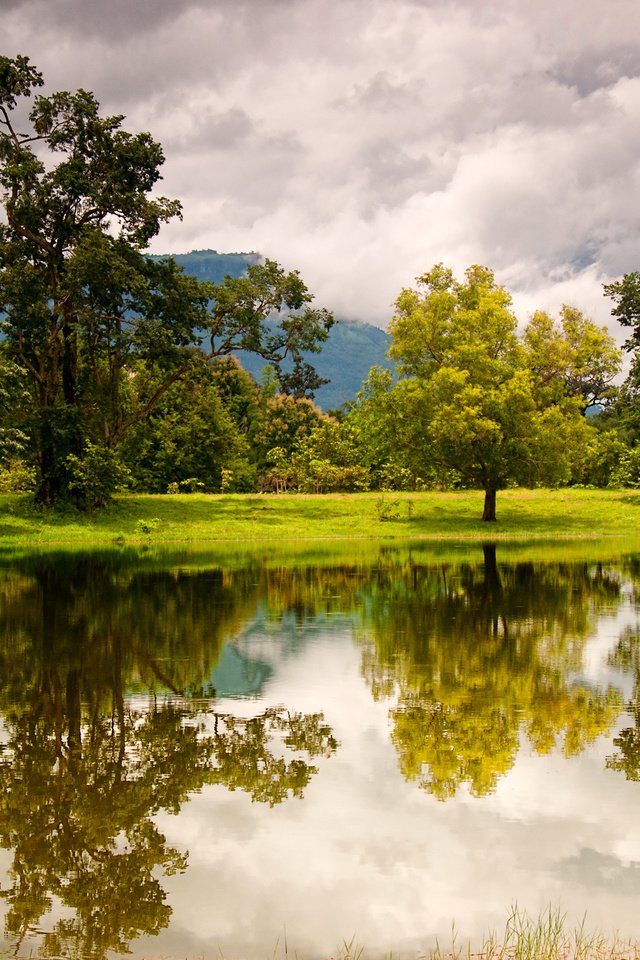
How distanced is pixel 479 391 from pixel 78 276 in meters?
20.4

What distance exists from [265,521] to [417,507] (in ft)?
31.6

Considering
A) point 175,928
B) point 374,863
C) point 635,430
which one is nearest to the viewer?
point 175,928

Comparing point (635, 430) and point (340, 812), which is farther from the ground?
point (635, 430)

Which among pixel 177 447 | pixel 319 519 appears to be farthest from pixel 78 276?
pixel 177 447

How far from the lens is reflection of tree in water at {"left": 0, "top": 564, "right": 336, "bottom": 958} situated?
722cm

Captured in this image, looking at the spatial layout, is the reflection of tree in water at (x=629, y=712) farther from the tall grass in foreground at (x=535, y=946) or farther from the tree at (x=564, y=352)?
the tree at (x=564, y=352)

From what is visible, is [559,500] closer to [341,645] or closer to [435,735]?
[341,645]

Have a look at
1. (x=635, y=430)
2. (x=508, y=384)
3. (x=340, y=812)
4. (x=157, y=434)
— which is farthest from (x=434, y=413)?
(x=340, y=812)

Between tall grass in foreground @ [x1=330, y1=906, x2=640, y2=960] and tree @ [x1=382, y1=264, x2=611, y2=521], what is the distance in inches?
1606

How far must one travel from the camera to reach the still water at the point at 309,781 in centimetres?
701

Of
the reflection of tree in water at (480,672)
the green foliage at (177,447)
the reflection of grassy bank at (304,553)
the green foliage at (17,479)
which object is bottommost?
the reflection of grassy bank at (304,553)

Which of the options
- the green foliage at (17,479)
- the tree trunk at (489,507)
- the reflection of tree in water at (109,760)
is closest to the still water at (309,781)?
the reflection of tree in water at (109,760)

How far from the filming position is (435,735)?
11.2 m

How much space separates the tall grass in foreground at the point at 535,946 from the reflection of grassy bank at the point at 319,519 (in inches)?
1520
